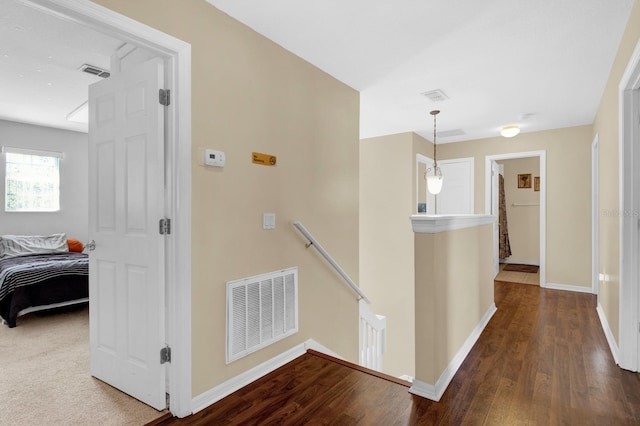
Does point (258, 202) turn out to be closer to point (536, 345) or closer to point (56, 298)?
point (536, 345)

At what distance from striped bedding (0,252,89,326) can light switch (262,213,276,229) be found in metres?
2.97

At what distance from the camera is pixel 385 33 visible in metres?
2.49

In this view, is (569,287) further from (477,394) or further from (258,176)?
(258,176)

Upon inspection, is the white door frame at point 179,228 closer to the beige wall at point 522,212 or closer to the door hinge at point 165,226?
the door hinge at point 165,226

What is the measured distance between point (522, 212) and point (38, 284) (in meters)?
8.82

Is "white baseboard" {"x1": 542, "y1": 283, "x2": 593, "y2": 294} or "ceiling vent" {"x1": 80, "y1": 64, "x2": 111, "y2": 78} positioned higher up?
"ceiling vent" {"x1": 80, "y1": 64, "x2": 111, "y2": 78}

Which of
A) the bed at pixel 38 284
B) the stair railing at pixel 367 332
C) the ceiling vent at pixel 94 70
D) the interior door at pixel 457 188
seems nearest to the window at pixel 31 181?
the bed at pixel 38 284

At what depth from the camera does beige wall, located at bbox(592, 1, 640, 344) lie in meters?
2.38

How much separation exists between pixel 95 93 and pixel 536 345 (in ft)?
13.0

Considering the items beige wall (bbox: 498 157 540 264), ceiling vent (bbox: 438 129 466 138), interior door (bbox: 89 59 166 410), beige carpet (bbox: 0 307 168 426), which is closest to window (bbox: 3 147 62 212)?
beige carpet (bbox: 0 307 168 426)

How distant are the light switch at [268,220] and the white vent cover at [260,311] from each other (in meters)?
0.35

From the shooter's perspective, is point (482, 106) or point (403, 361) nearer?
point (482, 106)

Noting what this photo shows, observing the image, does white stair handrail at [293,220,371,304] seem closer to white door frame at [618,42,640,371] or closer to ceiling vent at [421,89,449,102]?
white door frame at [618,42,640,371]

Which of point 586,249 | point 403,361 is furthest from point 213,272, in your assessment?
point 586,249
